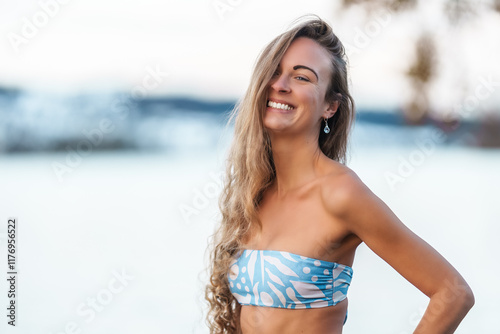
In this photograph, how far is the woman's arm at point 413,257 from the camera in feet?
5.59

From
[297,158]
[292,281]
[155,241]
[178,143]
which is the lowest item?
[178,143]

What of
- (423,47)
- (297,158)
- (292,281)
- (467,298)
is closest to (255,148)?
(297,158)

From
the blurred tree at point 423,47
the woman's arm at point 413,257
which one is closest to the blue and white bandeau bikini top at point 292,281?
the woman's arm at point 413,257

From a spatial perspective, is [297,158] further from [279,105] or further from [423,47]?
[423,47]

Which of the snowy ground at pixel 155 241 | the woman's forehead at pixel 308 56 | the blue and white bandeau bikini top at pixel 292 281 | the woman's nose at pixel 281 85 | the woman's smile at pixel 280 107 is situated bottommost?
the snowy ground at pixel 155 241

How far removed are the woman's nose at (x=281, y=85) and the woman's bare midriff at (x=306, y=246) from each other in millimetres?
276

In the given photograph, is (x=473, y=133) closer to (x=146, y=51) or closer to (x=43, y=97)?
(x=146, y=51)

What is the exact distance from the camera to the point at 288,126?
6.30 feet

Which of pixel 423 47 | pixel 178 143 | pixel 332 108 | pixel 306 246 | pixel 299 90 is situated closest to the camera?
pixel 306 246

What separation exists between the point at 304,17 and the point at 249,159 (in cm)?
47

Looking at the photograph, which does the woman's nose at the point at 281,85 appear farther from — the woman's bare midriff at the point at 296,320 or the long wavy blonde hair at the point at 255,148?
the woman's bare midriff at the point at 296,320

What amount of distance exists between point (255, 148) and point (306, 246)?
406 millimetres

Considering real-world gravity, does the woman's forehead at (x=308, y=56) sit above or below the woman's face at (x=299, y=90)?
above

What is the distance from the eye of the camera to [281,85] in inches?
76.0
